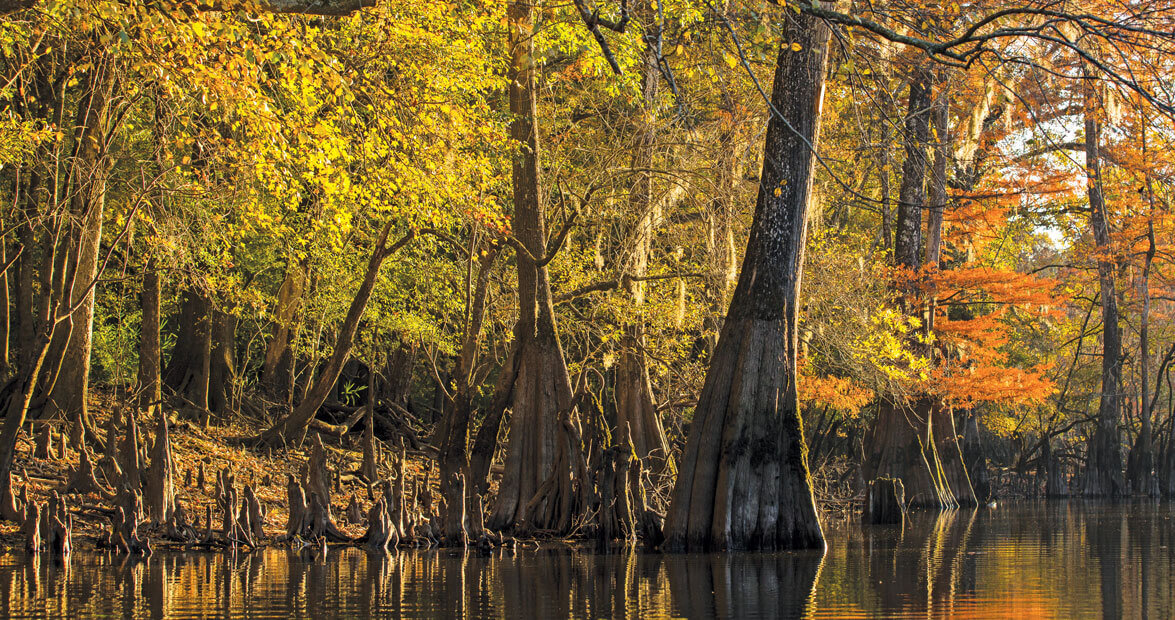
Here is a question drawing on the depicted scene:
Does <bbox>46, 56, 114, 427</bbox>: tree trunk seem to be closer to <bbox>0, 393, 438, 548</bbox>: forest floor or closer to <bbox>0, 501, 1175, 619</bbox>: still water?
<bbox>0, 393, 438, 548</bbox>: forest floor

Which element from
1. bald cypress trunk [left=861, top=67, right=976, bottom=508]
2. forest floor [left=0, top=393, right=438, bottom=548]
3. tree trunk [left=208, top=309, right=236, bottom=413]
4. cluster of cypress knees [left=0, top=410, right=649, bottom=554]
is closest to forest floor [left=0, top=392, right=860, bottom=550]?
forest floor [left=0, top=393, right=438, bottom=548]

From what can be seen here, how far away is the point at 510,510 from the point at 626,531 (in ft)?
6.91

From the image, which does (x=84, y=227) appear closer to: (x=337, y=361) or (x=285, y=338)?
(x=337, y=361)

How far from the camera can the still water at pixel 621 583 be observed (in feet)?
23.0

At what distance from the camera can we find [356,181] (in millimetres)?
15719

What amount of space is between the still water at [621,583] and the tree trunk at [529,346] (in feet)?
5.73

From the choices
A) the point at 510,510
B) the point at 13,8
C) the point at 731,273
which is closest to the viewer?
the point at 13,8

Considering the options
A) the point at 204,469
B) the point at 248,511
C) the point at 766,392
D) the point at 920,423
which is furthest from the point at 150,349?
the point at 920,423

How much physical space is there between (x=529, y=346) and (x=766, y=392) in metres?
3.91

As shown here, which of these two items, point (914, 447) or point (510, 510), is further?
point (914, 447)

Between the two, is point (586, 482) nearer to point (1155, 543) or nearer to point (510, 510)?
point (510, 510)

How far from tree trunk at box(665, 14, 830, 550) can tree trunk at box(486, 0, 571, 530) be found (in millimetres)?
2574

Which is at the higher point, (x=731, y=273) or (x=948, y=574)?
(x=731, y=273)

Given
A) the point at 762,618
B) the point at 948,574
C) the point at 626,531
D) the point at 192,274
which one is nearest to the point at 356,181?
the point at 192,274
